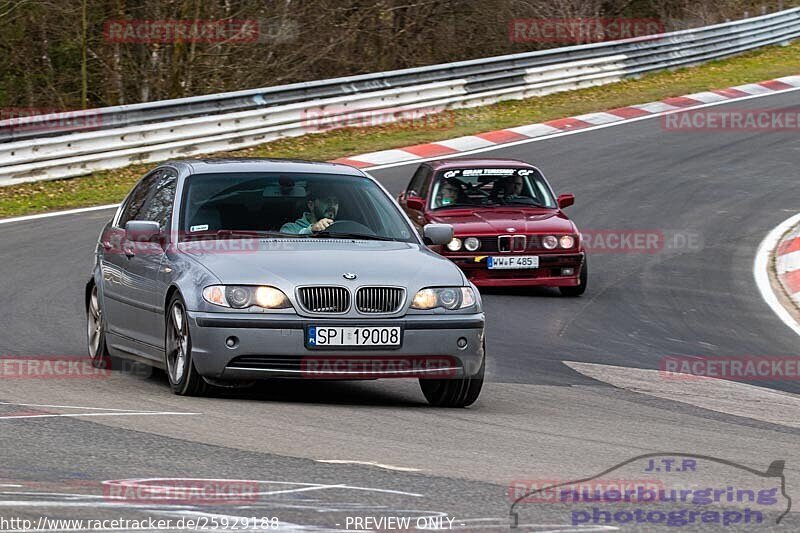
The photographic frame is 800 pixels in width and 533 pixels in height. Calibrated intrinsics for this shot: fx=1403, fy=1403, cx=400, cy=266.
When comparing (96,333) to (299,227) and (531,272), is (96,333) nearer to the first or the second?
(299,227)

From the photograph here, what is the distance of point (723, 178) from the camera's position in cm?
2161

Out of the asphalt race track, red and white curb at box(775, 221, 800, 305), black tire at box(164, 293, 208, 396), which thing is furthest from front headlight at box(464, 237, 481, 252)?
black tire at box(164, 293, 208, 396)

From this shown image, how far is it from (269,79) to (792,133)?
33.4 ft

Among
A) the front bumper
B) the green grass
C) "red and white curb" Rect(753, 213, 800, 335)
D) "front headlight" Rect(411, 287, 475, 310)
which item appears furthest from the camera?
the green grass

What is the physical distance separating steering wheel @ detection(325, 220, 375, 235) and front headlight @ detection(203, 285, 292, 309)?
109 cm

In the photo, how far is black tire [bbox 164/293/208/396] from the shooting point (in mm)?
7855

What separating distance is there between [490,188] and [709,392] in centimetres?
584

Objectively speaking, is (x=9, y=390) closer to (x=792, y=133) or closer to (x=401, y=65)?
(x=792, y=133)

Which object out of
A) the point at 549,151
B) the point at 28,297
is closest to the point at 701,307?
the point at 28,297

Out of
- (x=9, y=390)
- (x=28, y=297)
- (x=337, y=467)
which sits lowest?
(x=28, y=297)

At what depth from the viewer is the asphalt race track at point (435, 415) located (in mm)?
5418

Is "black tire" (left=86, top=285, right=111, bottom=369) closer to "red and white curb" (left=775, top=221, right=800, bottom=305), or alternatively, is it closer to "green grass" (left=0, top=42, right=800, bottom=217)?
"red and white curb" (left=775, top=221, right=800, bottom=305)

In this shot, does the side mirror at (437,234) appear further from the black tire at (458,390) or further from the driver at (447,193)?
the driver at (447,193)

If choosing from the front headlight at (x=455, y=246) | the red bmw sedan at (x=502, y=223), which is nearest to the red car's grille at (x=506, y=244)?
the red bmw sedan at (x=502, y=223)
